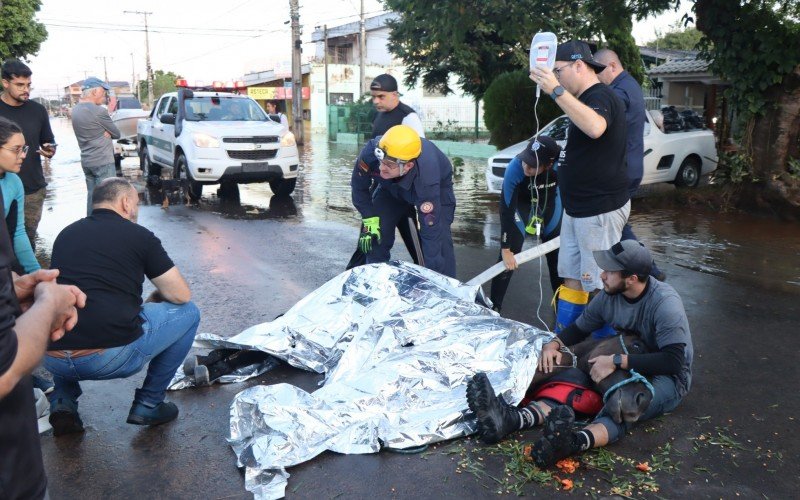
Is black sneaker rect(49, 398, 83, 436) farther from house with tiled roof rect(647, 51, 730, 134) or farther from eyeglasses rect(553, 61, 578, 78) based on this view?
house with tiled roof rect(647, 51, 730, 134)

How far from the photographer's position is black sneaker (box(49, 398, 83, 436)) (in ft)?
12.5

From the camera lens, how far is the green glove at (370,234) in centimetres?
560

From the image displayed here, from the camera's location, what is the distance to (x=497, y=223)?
10.7 metres

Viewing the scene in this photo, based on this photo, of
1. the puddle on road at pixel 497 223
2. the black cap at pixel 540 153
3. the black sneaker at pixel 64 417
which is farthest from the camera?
the puddle on road at pixel 497 223

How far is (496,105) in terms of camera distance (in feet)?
56.1

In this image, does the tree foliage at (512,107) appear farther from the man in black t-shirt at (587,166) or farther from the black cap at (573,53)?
the black cap at (573,53)

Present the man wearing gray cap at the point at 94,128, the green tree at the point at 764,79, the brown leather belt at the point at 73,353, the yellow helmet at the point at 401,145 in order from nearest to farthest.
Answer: the brown leather belt at the point at 73,353 < the yellow helmet at the point at 401,145 < the man wearing gray cap at the point at 94,128 < the green tree at the point at 764,79

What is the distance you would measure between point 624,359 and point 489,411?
2.65 ft

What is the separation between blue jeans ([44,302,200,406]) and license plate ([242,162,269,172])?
8929mm

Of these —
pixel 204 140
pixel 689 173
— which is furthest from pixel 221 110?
pixel 689 173

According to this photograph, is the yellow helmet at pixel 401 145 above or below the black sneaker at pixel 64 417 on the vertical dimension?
above

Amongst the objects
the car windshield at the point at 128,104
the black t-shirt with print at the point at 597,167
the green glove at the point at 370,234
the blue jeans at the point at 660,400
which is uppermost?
the car windshield at the point at 128,104

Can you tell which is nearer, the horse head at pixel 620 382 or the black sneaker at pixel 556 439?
the black sneaker at pixel 556 439

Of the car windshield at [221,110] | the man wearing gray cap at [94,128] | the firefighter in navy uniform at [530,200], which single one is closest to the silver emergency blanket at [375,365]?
the firefighter in navy uniform at [530,200]
